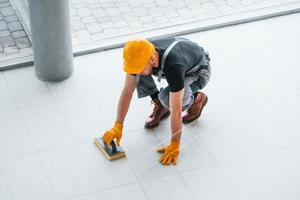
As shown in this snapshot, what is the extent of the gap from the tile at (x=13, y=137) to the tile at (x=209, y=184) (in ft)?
4.07

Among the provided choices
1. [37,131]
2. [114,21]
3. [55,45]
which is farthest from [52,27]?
[114,21]

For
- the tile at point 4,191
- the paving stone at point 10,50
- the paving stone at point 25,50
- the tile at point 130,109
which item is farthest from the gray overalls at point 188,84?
the paving stone at point 10,50

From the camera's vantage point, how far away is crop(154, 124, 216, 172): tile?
5180mm

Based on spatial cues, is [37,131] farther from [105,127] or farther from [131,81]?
Answer: [131,81]

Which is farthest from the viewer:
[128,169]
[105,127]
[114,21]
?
Answer: [114,21]

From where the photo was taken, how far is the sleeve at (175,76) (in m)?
4.70

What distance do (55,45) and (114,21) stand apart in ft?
3.85

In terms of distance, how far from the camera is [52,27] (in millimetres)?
5465

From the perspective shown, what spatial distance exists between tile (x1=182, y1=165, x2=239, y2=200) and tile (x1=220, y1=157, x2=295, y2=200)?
54 mm

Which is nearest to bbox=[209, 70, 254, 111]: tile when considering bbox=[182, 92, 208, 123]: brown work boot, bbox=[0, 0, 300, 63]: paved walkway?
bbox=[182, 92, 208, 123]: brown work boot

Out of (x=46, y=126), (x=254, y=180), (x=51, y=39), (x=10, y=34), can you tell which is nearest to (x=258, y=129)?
(x=254, y=180)

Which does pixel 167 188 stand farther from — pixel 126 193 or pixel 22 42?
pixel 22 42

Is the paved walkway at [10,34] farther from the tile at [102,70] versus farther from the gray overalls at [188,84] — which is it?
the gray overalls at [188,84]

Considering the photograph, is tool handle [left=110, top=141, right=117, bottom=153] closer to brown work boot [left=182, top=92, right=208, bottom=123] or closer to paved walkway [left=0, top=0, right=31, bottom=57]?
brown work boot [left=182, top=92, right=208, bottom=123]
